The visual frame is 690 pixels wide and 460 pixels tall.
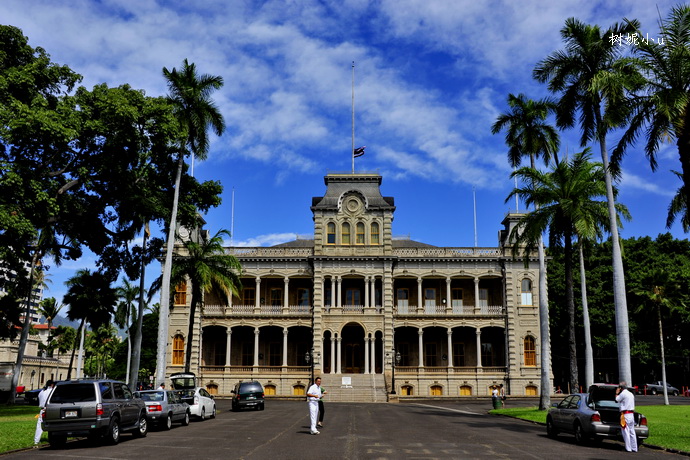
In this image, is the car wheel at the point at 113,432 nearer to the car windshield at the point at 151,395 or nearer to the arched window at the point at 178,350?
the car windshield at the point at 151,395

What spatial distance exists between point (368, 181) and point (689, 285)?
1094 inches

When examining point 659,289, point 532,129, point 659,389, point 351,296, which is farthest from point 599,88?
point 659,389

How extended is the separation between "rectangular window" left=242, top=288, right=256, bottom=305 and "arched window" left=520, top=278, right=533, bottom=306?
22607 millimetres

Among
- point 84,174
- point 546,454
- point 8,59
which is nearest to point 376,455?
point 546,454

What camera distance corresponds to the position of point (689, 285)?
51.2m

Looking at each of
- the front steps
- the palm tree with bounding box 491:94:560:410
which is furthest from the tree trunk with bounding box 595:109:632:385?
the front steps

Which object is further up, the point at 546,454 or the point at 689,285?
the point at 689,285

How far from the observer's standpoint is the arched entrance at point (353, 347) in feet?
172

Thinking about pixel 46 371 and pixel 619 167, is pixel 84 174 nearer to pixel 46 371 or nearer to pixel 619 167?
pixel 619 167

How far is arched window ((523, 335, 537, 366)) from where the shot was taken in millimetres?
50562

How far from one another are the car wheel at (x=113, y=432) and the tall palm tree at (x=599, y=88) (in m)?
16.1

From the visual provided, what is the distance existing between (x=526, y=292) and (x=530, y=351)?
4.81 meters

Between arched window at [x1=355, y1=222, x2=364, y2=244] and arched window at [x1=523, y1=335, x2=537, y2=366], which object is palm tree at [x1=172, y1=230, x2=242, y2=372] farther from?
arched window at [x1=523, y1=335, x2=537, y2=366]

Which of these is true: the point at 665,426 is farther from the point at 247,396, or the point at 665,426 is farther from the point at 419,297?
the point at 419,297
